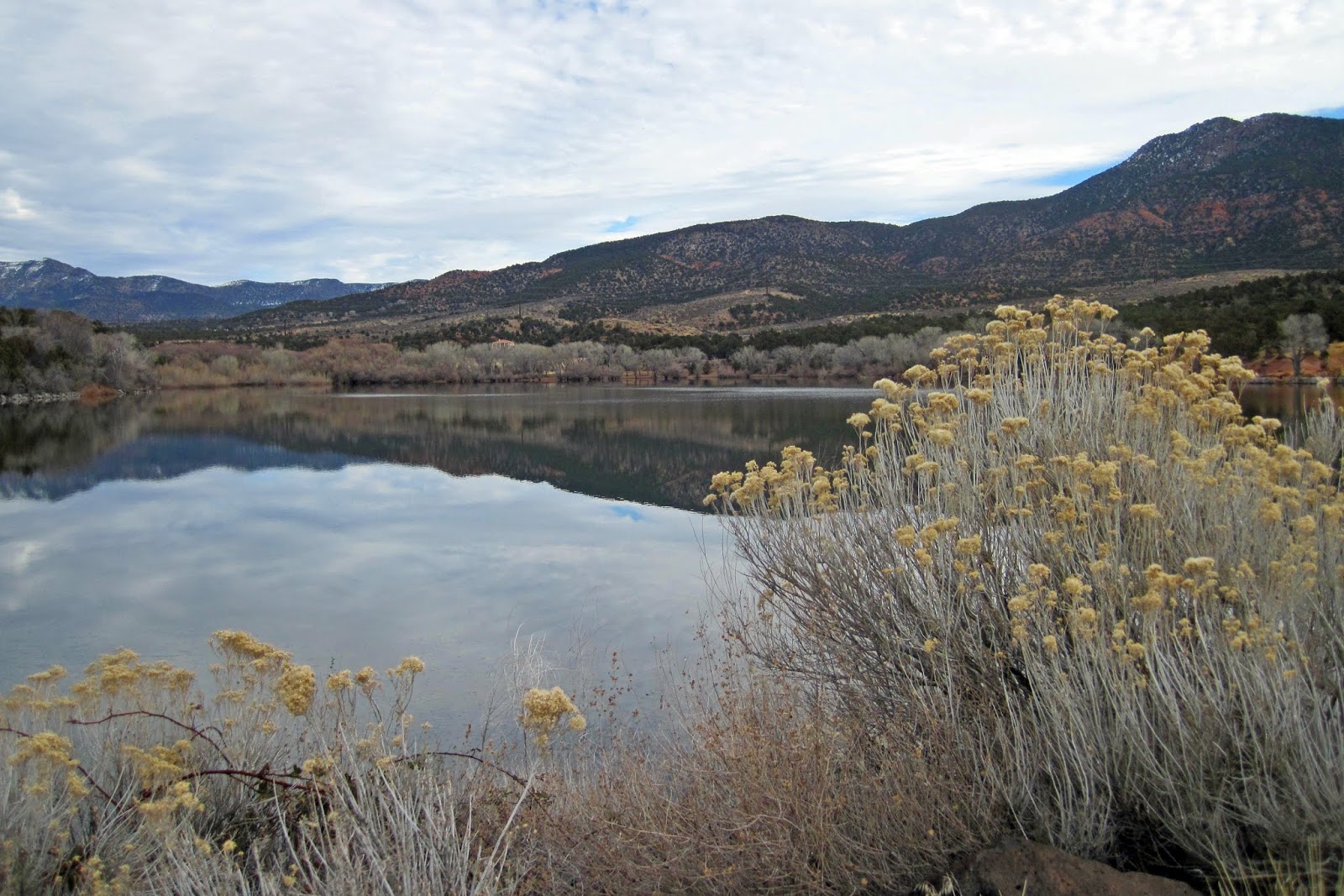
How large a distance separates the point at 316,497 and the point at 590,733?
1389 cm

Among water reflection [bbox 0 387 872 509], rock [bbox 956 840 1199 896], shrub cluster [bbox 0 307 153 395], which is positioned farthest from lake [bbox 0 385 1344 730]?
shrub cluster [bbox 0 307 153 395]

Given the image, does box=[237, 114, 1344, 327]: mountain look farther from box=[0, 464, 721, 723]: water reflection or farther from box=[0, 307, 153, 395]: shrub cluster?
box=[0, 464, 721, 723]: water reflection

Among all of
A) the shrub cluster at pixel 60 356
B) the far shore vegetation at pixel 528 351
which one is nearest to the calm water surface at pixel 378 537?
the far shore vegetation at pixel 528 351

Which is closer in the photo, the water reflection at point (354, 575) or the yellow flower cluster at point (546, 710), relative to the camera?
the yellow flower cluster at point (546, 710)

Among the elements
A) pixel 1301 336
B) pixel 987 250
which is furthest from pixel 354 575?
pixel 987 250

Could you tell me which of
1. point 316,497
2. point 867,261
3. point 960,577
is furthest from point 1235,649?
point 867,261

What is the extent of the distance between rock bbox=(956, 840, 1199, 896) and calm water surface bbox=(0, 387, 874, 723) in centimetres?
425

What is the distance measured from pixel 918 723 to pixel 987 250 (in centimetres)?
8826

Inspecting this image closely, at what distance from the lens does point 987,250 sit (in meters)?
84.8

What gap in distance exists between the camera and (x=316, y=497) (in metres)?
18.1

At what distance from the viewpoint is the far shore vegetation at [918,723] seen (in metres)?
2.97

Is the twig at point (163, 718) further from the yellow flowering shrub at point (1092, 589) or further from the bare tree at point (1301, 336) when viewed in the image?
the bare tree at point (1301, 336)

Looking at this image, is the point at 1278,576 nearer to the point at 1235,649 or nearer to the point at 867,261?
the point at 1235,649

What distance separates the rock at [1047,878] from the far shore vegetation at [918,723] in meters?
0.11
